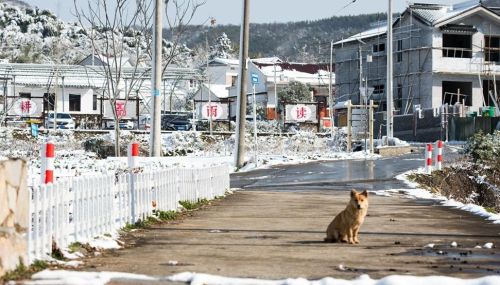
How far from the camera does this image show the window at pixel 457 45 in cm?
6850

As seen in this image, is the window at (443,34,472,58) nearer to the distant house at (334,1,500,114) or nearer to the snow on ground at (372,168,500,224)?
the distant house at (334,1,500,114)

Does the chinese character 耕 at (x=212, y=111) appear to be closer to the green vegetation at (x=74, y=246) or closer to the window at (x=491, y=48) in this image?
the window at (x=491, y=48)

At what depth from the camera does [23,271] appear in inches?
328

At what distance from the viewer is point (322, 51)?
10431 centimetres

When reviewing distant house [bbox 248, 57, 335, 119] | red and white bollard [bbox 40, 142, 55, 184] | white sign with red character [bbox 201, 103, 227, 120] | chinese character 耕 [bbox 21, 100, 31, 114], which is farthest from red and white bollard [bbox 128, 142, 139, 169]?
distant house [bbox 248, 57, 335, 119]

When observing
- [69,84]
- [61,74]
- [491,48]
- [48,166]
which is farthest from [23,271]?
[69,84]

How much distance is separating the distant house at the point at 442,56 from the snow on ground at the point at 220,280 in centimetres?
5865

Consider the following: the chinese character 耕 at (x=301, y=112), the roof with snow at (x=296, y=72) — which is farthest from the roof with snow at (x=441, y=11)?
the roof with snow at (x=296, y=72)

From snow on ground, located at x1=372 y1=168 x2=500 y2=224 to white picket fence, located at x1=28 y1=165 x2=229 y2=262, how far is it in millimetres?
5191

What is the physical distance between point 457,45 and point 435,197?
5108 centimetres

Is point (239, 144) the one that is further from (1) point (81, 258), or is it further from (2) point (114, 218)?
(1) point (81, 258)

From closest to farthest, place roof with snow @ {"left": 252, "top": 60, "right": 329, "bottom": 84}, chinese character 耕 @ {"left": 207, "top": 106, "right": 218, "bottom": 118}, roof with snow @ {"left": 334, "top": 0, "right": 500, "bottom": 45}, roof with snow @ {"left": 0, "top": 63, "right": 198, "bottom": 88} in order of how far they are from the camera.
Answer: chinese character 耕 @ {"left": 207, "top": 106, "right": 218, "bottom": 118} < roof with snow @ {"left": 334, "top": 0, "right": 500, "bottom": 45} < roof with snow @ {"left": 0, "top": 63, "right": 198, "bottom": 88} < roof with snow @ {"left": 252, "top": 60, "right": 329, "bottom": 84}

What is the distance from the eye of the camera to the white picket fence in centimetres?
919

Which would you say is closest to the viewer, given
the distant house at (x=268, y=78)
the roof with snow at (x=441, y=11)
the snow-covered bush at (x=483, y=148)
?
the snow-covered bush at (x=483, y=148)
